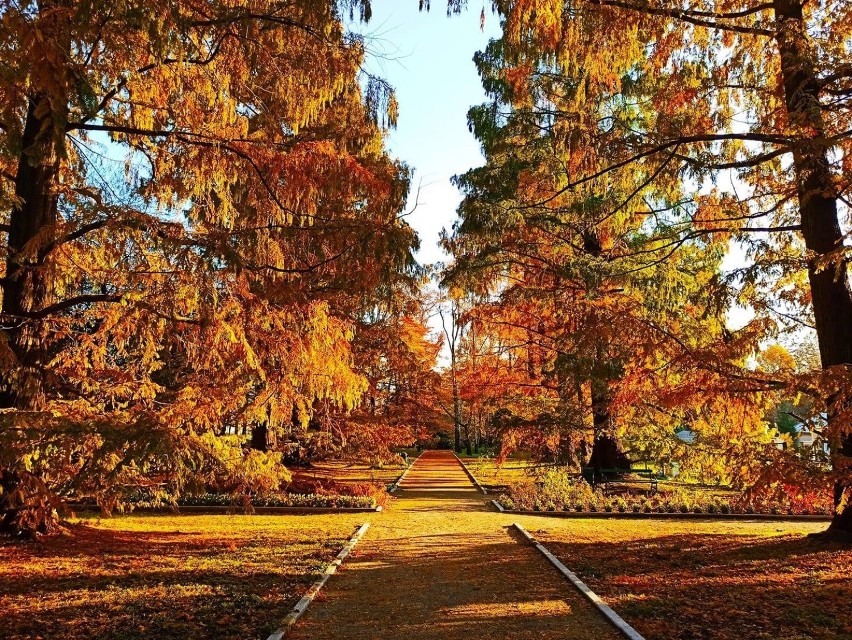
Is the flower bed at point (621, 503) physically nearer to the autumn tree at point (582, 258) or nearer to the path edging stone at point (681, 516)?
the path edging stone at point (681, 516)

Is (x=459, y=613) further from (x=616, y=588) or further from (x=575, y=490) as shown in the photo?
(x=575, y=490)

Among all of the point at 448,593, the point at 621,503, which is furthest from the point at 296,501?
the point at 448,593

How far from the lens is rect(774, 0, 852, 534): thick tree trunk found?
6539mm

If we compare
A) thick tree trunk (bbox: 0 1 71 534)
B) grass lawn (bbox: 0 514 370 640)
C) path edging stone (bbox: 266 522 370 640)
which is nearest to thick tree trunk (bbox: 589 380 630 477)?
grass lawn (bbox: 0 514 370 640)

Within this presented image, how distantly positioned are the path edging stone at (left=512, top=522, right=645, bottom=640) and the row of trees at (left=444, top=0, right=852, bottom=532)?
2115mm

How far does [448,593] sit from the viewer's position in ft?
20.7

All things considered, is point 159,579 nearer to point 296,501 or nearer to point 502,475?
point 296,501

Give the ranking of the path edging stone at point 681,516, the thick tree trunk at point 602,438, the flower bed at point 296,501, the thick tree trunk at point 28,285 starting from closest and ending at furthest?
1. the thick tree trunk at point 28,285
2. the path edging stone at point 681,516
3. the flower bed at point 296,501
4. the thick tree trunk at point 602,438

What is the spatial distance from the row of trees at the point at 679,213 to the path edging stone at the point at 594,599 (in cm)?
211

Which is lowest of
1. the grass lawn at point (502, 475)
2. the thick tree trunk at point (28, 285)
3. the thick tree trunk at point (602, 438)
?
the grass lawn at point (502, 475)

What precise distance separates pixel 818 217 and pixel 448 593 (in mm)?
7216

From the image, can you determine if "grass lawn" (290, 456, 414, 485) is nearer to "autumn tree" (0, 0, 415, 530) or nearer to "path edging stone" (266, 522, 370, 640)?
"path edging stone" (266, 522, 370, 640)

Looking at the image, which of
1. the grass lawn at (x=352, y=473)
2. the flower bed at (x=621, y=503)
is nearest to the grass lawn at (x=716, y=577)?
the flower bed at (x=621, y=503)

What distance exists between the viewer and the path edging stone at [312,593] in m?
4.93
